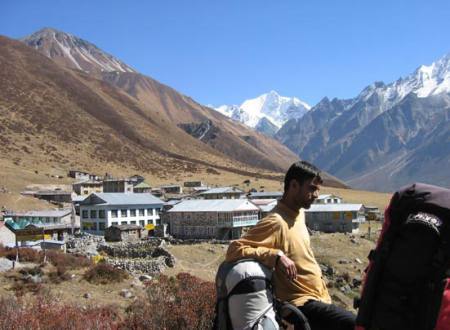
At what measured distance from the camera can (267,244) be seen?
497 cm

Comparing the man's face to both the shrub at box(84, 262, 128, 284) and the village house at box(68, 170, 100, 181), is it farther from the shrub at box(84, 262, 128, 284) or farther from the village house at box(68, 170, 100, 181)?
the village house at box(68, 170, 100, 181)

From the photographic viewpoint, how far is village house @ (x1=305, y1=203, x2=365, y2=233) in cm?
6956

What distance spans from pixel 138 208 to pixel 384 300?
66.3 metres

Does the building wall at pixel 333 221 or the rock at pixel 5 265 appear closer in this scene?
the rock at pixel 5 265

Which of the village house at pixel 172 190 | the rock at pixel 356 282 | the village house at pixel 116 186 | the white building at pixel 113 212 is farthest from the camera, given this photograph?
the village house at pixel 172 190

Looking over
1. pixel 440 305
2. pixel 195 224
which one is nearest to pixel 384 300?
pixel 440 305

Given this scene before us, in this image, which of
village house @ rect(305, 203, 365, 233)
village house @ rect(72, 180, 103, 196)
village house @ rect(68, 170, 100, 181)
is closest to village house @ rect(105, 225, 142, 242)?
village house @ rect(305, 203, 365, 233)

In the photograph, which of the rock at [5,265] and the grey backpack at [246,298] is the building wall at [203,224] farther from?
the grey backpack at [246,298]

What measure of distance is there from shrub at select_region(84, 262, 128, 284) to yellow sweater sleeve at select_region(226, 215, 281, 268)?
21.7 meters

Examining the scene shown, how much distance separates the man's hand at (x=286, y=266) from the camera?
15.5 ft

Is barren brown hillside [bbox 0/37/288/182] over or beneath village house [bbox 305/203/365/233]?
over

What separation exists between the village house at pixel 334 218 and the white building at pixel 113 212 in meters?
19.7

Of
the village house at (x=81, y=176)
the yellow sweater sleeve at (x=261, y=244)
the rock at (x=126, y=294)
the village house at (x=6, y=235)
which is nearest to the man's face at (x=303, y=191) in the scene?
the yellow sweater sleeve at (x=261, y=244)

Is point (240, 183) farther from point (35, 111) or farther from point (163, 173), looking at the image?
point (35, 111)
